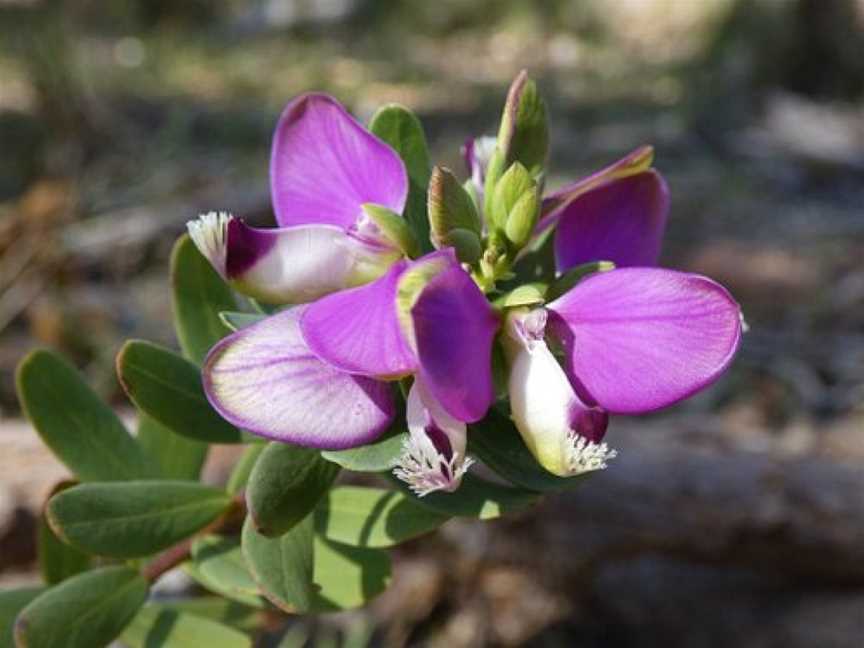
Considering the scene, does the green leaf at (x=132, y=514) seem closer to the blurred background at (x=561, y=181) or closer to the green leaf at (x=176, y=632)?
the green leaf at (x=176, y=632)

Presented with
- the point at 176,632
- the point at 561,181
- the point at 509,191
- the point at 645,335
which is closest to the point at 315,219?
the point at 509,191

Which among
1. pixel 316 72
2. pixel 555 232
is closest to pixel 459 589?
pixel 555 232

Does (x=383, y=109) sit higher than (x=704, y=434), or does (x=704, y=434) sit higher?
(x=383, y=109)

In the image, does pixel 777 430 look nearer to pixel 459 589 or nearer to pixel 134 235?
pixel 459 589

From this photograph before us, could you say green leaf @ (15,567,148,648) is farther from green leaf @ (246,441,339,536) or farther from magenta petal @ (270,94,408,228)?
magenta petal @ (270,94,408,228)

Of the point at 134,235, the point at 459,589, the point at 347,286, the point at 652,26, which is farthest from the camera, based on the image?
the point at 652,26

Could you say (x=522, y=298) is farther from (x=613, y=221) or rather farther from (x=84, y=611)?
(x=84, y=611)

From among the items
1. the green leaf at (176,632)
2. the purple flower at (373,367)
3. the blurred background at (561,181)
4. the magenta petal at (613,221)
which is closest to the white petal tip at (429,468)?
the purple flower at (373,367)
